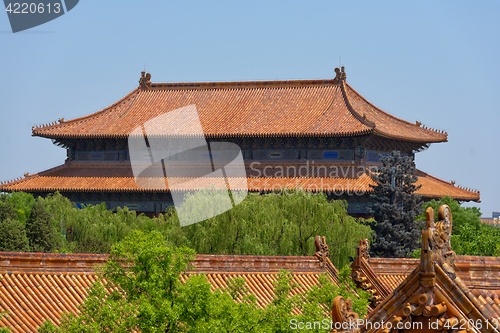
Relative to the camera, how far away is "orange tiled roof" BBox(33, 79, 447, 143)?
51188 mm

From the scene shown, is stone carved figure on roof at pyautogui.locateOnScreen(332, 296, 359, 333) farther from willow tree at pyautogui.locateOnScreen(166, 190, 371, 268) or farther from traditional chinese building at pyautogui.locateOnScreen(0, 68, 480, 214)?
traditional chinese building at pyautogui.locateOnScreen(0, 68, 480, 214)

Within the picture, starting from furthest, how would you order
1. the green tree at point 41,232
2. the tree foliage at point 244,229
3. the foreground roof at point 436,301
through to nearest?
the green tree at point 41,232 → the tree foliage at point 244,229 → the foreground roof at point 436,301

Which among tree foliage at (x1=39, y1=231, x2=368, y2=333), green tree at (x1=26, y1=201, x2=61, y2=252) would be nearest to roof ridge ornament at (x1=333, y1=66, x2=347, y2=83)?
green tree at (x1=26, y1=201, x2=61, y2=252)

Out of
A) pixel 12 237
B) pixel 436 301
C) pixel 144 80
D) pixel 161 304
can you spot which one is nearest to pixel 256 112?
pixel 144 80

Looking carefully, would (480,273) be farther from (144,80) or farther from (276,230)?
(144,80)

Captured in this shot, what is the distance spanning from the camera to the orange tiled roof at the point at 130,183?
48125 mm

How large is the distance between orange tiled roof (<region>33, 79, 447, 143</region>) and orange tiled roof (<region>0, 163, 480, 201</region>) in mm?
1632

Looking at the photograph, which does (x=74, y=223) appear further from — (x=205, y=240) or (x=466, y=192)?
(x=466, y=192)

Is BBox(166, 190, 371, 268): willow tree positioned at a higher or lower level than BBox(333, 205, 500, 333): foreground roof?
lower

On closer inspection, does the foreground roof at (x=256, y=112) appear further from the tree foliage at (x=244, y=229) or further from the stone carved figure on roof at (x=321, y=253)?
the stone carved figure on roof at (x=321, y=253)

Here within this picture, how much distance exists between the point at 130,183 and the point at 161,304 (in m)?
36.6

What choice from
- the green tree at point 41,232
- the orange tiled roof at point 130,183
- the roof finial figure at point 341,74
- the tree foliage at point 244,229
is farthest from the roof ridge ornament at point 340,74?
the green tree at point 41,232

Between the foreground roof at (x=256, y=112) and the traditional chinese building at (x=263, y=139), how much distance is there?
5cm

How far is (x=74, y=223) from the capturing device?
42.5 m
